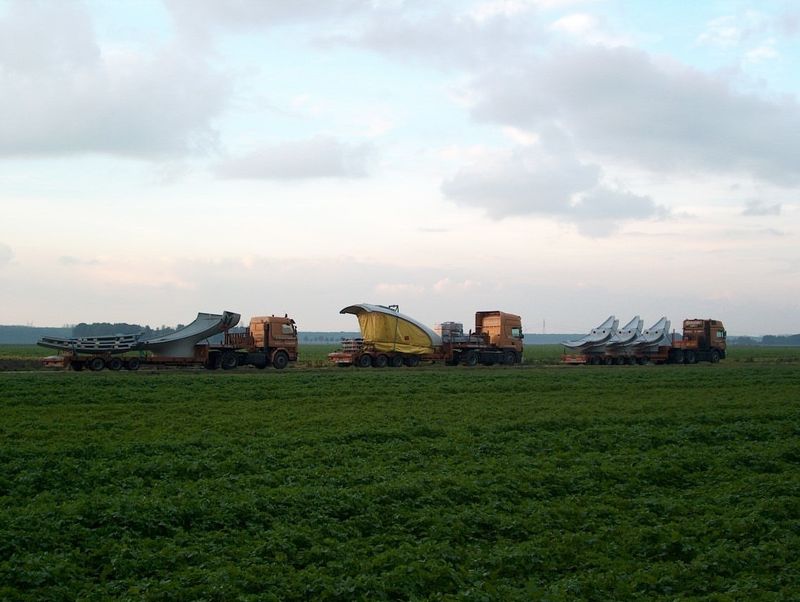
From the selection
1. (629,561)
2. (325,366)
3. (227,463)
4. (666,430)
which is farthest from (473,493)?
(325,366)

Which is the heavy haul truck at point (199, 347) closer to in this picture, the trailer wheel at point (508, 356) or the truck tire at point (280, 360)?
the truck tire at point (280, 360)

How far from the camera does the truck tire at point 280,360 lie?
137 ft

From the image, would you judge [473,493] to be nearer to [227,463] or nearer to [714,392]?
[227,463]

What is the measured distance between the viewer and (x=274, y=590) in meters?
9.57

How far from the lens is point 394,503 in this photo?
13.0m

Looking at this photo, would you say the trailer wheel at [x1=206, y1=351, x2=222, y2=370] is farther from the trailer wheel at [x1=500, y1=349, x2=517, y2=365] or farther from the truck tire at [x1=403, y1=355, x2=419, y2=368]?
the trailer wheel at [x1=500, y1=349, x2=517, y2=365]

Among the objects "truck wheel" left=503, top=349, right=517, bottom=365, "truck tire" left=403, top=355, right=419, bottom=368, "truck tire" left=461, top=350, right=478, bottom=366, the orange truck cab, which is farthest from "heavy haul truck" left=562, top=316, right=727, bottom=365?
"truck tire" left=403, top=355, right=419, bottom=368

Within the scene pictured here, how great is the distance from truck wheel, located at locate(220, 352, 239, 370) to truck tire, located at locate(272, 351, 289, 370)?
1890 millimetres

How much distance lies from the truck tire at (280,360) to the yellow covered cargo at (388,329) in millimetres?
4515

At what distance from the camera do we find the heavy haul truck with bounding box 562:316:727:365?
53.2 m

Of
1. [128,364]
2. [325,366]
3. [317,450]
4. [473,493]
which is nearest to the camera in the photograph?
[473,493]

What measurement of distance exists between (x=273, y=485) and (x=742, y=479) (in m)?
8.53

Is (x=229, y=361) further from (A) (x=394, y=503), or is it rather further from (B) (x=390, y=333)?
(A) (x=394, y=503)

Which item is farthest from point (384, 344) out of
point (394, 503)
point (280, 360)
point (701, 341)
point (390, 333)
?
point (394, 503)
